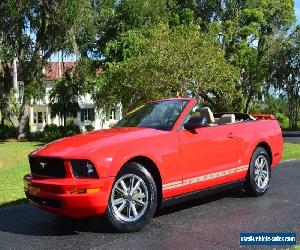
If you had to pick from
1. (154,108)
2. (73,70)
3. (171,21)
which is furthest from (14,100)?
(154,108)

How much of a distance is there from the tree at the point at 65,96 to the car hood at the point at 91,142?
34.5 m

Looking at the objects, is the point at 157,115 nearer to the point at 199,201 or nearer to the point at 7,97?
the point at 199,201

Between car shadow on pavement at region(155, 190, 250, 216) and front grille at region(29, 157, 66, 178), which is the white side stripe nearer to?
car shadow on pavement at region(155, 190, 250, 216)

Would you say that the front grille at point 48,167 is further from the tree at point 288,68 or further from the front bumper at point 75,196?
the tree at point 288,68

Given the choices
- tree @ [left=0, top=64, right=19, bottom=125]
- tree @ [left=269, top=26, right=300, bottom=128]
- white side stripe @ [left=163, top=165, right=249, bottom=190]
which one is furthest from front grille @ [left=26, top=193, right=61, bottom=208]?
tree @ [left=269, top=26, right=300, bottom=128]

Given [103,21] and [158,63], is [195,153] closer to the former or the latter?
[158,63]

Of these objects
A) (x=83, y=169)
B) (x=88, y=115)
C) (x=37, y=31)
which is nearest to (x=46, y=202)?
(x=83, y=169)

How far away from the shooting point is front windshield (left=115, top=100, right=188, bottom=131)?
7070mm

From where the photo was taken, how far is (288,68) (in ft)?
147

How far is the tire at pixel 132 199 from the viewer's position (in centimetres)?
607

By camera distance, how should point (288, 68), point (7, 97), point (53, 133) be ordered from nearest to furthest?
point (7, 97)
point (53, 133)
point (288, 68)

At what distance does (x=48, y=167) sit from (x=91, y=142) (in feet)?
1.95

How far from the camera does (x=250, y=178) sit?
8.16m

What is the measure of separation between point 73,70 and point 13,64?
17.5 ft
